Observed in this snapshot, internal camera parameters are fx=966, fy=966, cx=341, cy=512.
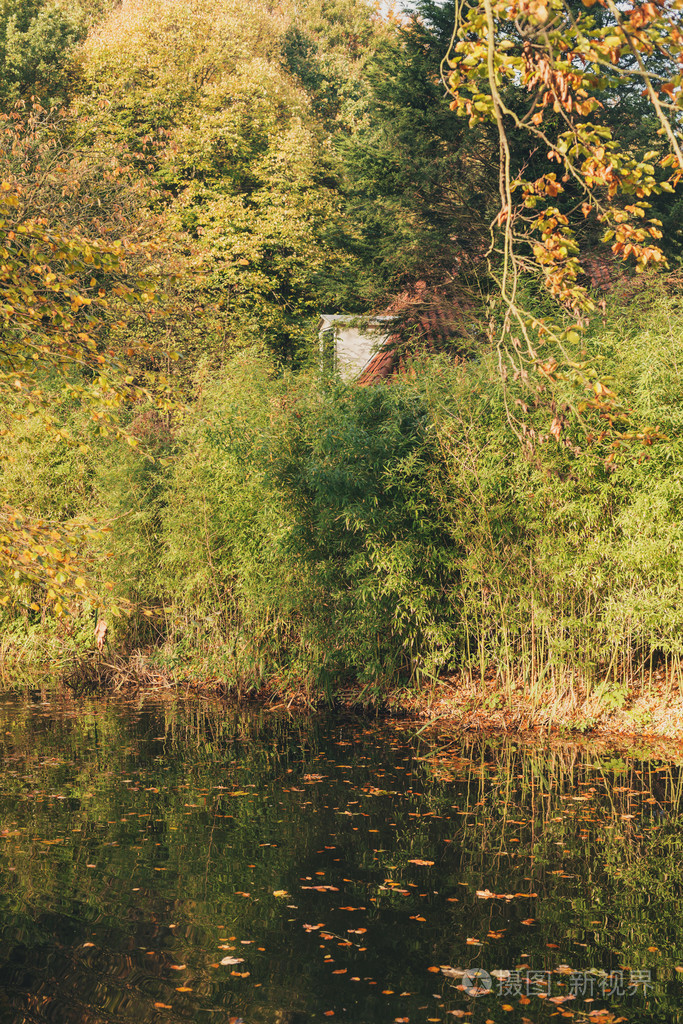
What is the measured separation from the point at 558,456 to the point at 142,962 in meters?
5.11

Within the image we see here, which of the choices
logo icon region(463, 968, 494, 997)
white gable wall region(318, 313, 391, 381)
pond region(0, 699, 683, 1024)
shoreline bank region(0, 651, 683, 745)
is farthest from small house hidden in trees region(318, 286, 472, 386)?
logo icon region(463, 968, 494, 997)

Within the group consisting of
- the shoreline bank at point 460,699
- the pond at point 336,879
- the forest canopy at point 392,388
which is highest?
the forest canopy at point 392,388

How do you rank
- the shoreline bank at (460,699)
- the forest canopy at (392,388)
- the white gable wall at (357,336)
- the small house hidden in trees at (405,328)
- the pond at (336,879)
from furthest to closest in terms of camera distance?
the white gable wall at (357,336) < the small house hidden in trees at (405,328) < the shoreline bank at (460,699) < the pond at (336,879) < the forest canopy at (392,388)

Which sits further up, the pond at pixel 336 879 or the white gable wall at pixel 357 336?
the white gable wall at pixel 357 336

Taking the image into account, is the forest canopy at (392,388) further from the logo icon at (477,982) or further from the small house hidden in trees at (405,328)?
the logo icon at (477,982)

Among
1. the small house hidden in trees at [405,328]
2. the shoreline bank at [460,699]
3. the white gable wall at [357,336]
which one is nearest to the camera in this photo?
the shoreline bank at [460,699]

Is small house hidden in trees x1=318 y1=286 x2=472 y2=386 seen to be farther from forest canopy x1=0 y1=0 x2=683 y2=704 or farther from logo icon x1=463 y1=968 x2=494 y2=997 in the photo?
logo icon x1=463 y1=968 x2=494 y2=997

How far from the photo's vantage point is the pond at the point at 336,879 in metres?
3.91

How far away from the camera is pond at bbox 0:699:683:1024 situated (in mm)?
3908

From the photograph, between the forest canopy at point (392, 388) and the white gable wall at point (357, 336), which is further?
the white gable wall at point (357, 336)

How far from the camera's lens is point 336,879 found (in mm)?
5285

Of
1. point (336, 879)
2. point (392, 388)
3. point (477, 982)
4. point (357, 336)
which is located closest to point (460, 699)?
point (392, 388)

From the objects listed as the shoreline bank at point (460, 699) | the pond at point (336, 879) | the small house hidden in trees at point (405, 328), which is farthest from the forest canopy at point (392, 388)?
the pond at point (336, 879)

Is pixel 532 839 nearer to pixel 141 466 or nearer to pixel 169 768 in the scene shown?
pixel 169 768
